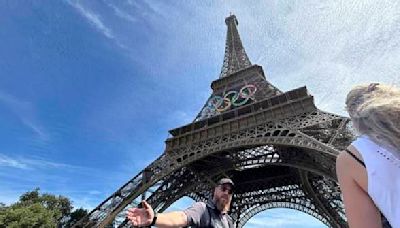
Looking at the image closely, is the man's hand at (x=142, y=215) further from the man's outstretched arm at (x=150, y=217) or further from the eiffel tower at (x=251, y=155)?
the eiffel tower at (x=251, y=155)

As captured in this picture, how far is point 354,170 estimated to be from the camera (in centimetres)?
148

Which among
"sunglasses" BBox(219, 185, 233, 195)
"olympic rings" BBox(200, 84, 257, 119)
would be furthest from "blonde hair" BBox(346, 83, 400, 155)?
"olympic rings" BBox(200, 84, 257, 119)

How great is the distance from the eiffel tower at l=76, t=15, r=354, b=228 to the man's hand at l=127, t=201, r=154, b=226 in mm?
12590

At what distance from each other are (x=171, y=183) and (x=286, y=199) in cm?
898

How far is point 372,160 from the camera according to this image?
1.40m

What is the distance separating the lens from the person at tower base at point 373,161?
4.42 feet

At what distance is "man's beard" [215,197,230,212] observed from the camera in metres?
2.75

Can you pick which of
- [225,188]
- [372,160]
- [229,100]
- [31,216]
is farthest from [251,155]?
[372,160]

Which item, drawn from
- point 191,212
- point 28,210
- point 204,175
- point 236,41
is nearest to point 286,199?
point 204,175

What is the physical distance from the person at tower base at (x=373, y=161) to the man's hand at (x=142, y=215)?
1098 mm

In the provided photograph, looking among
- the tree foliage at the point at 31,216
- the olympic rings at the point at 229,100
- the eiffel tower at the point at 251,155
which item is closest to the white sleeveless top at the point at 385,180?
the eiffel tower at the point at 251,155

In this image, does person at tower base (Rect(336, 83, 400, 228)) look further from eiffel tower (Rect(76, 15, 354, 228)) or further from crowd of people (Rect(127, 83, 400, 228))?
eiffel tower (Rect(76, 15, 354, 228))

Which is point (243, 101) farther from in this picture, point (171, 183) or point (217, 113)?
point (171, 183)

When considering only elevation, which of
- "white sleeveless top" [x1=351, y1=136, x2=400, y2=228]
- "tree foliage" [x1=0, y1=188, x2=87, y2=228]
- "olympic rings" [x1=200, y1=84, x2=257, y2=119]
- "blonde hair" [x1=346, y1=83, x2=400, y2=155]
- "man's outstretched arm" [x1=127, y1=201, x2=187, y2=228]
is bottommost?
"white sleeveless top" [x1=351, y1=136, x2=400, y2=228]
